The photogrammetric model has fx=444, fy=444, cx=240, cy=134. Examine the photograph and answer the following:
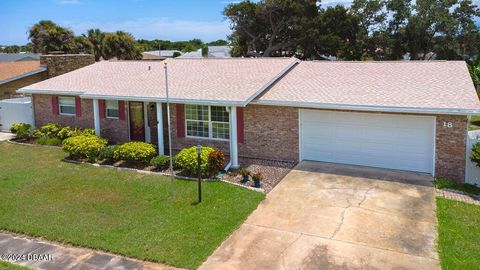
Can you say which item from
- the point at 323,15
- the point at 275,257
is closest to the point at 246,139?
the point at 275,257

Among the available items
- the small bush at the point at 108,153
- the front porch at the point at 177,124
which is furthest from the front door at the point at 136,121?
the small bush at the point at 108,153

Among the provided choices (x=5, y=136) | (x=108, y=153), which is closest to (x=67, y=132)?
(x=108, y=153)

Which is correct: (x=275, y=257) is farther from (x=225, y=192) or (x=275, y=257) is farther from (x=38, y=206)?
(x=38, y=206)

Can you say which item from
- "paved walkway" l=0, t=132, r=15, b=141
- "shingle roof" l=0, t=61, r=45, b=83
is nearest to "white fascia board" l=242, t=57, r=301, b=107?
"paved walkway" l=0, t=132, r=15, b=141

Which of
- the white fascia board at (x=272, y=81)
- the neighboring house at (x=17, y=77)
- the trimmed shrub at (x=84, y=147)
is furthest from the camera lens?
the neighboring house at (x=17, y=77)

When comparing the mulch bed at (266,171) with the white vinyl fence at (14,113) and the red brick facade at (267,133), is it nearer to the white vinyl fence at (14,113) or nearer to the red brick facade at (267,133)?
the red brick facade at (267,133)

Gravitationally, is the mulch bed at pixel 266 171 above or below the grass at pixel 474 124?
below

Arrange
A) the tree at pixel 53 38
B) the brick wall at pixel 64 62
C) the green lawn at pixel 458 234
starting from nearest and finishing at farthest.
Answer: the green lawn at pixel 458 234 < the brick wall at pixel 64 62 < the tree at pixel 53 38
